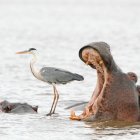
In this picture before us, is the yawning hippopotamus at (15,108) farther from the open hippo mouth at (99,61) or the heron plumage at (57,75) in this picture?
the open hippo mouth at (99,61)

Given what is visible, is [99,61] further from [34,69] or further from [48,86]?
[48,86]

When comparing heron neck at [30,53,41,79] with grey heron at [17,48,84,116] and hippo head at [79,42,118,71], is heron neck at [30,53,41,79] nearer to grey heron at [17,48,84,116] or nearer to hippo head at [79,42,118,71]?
grey heron at [17,48,84,116]

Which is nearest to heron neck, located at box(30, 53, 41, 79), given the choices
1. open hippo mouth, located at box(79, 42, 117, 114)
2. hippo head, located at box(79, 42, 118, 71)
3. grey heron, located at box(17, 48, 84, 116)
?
grey heron, located at box(17, 48, 84, 116)

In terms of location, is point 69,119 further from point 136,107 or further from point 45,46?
point 45,46

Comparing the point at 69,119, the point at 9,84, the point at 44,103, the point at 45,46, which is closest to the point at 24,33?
the point at 45,46

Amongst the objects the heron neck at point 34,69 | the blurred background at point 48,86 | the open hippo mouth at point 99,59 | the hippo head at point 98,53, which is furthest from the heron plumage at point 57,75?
the hippo head at point 98,53

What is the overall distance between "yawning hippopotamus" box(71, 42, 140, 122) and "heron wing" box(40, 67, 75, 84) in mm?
2881

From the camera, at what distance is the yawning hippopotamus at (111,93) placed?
34.7ft

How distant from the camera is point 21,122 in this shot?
38.8ft

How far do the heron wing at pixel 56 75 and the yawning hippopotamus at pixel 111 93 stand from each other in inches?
113

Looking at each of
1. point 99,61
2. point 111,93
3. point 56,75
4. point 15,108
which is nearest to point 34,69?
point 56,75

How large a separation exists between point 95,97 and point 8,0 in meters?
102

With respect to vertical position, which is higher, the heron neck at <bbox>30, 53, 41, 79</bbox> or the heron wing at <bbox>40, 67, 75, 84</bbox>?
the heron neck at <bbox>30, 53, 41, 79</bbox>

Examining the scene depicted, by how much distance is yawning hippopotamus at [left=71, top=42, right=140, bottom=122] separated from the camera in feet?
34.7
